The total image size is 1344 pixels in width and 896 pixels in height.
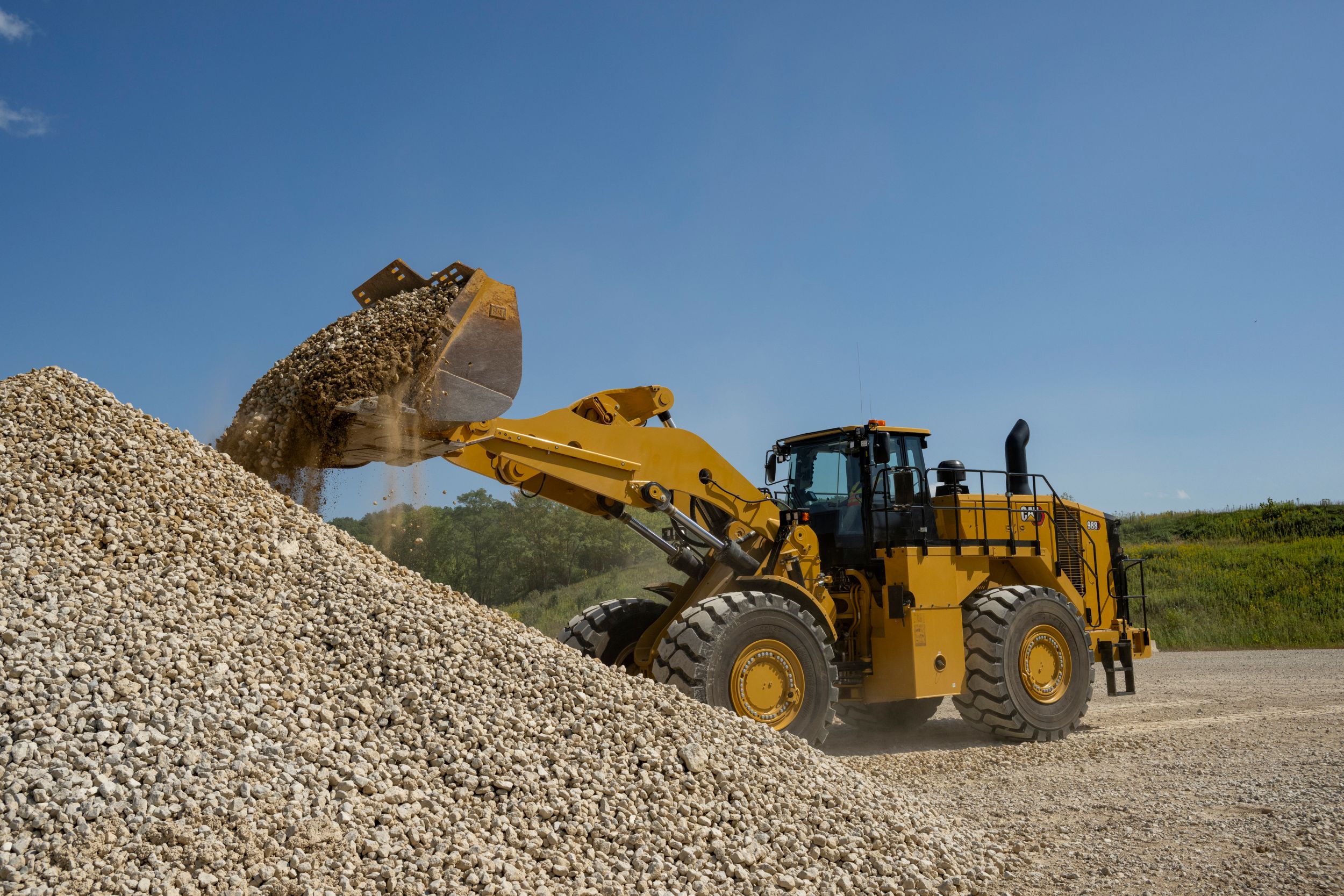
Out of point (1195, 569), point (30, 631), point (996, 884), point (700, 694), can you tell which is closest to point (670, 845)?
point (996, 884)

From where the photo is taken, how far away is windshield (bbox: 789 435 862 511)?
898 cm

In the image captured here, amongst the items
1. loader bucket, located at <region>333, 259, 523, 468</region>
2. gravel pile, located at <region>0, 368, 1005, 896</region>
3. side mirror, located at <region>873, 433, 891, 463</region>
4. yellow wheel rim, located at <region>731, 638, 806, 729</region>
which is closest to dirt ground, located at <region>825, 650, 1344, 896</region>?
gravel pile, located at <region>0, 368, 1005, 896</region>

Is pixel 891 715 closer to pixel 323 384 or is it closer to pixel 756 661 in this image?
pixel 756 661

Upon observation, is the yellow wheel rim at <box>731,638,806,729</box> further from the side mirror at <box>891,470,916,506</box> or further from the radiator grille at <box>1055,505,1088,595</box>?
the radiator grille at <box>1055,505,1088,595</box>

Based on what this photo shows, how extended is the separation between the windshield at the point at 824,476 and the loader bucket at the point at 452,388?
3.42 meters

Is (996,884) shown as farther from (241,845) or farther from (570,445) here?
(570,445)

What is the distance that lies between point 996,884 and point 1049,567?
18.1 feet

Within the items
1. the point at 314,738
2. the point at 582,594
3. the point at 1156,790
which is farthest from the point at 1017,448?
the point at 582,594

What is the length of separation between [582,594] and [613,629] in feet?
49.2

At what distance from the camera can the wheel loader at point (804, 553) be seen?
6.80 m

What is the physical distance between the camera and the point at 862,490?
28.9 feet

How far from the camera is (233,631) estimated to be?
5133mm

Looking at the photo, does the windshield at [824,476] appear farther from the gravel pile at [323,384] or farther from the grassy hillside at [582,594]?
the grassy hillside at [582,594]

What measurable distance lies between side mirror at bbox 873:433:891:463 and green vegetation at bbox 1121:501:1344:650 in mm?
A: 14339
